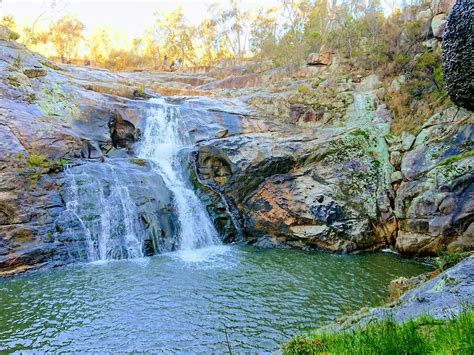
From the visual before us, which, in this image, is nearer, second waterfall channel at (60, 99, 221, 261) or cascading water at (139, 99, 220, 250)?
second waterfall channel at (60, 99, 221, 261)

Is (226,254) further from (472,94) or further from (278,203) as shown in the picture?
(472,94)

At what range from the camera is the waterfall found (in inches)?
457

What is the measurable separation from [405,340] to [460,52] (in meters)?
4.61

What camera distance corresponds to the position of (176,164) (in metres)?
16.2

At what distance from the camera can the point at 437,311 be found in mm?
3811

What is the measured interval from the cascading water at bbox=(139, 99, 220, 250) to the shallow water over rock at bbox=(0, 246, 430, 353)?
1670mm

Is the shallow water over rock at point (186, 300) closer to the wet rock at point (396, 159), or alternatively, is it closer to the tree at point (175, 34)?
the wet rock at point (396, 159)

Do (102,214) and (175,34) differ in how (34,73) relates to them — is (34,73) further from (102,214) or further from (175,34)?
(175,34)

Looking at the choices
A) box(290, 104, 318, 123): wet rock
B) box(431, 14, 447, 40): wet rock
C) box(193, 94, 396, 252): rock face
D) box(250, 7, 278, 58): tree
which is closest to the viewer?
box(193, 94, 396, 252): rock face

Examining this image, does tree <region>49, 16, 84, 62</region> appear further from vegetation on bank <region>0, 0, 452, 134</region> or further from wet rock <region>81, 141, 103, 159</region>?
wet rock <region>81, 141, 103, 159</region>

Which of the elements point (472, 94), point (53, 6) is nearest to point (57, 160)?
point (472, 94)

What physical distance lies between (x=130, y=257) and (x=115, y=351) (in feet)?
19.3

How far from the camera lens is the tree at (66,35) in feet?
149

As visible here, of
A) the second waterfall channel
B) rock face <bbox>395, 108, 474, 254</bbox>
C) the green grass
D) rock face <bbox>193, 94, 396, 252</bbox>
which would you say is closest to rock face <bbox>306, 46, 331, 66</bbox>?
rock face <bbox>193, 94, 396, 252</bbox>
